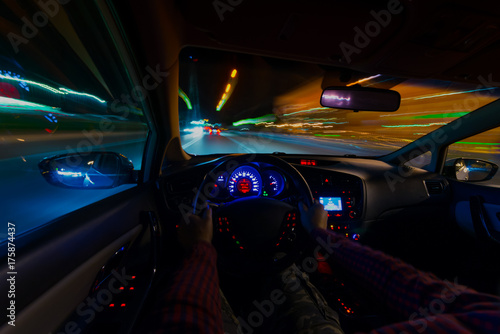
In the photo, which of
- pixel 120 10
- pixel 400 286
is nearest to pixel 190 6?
pixel 120 10

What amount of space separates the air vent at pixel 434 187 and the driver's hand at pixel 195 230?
3165mm

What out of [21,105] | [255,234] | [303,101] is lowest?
[255,234]

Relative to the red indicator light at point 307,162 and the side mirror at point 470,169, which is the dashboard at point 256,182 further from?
the side mirror at point 470,169

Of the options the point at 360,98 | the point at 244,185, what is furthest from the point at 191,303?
the point at 360,98

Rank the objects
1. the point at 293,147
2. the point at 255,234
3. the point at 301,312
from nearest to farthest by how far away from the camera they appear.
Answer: the point at 301,312, the point at 255,234, the point at 293,147

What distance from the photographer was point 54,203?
3.26 m

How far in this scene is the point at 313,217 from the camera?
211 centimetres

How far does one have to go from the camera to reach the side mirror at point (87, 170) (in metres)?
1.72

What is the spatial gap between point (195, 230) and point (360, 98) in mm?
2733

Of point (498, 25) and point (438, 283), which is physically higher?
point (498, 25)

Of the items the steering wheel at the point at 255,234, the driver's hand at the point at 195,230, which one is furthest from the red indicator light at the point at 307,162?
the driver's hand at the point at 195,230

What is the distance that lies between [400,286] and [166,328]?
4.24ft

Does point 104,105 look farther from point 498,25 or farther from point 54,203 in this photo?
point 498,25

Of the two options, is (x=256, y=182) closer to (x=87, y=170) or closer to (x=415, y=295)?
(x=87, y=170)
